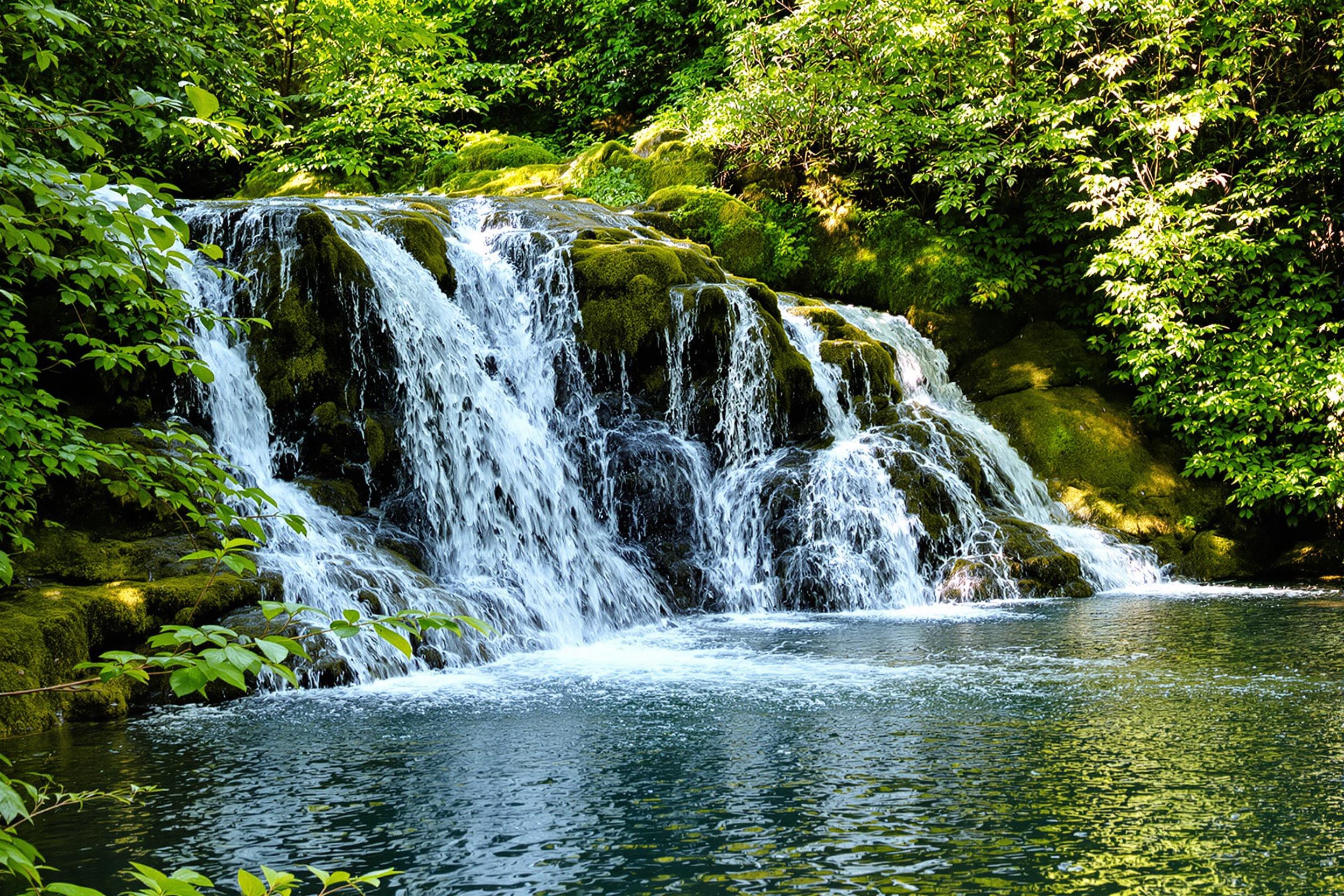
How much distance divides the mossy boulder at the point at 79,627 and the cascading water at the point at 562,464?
0.91 meters

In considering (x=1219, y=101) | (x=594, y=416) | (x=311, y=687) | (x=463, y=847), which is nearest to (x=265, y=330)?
(x=594, y=416)

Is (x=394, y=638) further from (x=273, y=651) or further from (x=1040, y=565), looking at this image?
(x=1040, y=565)

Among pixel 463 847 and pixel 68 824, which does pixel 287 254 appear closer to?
pixel 68 824

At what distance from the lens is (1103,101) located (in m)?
14.2

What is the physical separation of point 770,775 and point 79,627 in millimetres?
4555

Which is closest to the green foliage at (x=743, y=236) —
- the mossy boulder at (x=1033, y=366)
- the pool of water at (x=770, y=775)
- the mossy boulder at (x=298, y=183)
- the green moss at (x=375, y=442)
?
the mossy boulder at (x=1033, y=366)

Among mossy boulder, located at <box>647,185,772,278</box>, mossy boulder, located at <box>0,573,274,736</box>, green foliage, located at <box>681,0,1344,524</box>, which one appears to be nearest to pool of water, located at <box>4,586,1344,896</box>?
mossy boulder, located at <box>0,573,274,736</box>

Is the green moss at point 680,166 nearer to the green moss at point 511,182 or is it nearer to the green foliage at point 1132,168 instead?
the green foliage at point 1132,168

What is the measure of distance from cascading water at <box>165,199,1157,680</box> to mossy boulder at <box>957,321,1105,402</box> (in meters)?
1.83

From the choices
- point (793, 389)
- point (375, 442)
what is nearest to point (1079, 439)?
point (793, 389)

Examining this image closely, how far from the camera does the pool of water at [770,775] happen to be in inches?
131

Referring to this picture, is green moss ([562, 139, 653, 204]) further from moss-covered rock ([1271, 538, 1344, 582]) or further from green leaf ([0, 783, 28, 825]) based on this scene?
green leaf ([0, 783, 28, 825])

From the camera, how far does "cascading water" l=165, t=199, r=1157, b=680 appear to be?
9094mm

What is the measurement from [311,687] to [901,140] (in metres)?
12.1
